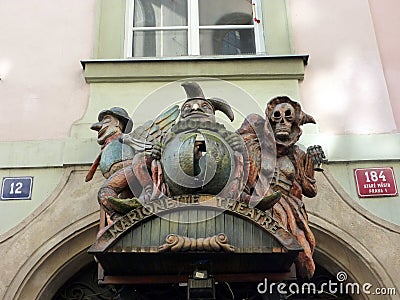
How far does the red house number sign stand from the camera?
4430 millimetres

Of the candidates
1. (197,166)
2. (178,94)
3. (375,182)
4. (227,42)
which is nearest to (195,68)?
(178,94)

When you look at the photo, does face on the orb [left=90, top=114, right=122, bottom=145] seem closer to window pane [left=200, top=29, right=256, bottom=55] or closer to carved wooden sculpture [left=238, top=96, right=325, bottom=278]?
carved wooden sculpture [left=238, top=96, right=325, bottom=278]

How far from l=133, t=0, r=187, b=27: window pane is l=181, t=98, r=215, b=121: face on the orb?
2.02 meters

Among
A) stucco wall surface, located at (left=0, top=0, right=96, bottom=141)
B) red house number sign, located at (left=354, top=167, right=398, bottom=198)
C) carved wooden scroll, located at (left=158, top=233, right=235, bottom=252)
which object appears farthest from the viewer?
stucco wall surface, located at (left=0, top=0, right=96, bottom=141)

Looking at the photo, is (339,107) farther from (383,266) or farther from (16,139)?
(16,139)

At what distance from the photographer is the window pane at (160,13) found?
539 cm

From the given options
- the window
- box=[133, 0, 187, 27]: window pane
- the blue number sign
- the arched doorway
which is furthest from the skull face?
box=[133, 0, 187, 27]: window pane

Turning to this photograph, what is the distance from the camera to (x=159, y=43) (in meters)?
5.26

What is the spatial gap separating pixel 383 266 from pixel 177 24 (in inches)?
99.9

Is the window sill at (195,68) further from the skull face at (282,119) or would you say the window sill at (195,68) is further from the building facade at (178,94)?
the skull face at (282,119)

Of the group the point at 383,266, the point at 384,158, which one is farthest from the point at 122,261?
the point at 384,158

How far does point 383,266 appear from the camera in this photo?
416 cm

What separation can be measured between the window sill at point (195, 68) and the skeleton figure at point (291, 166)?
122 centimetres

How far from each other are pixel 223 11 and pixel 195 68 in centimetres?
81
